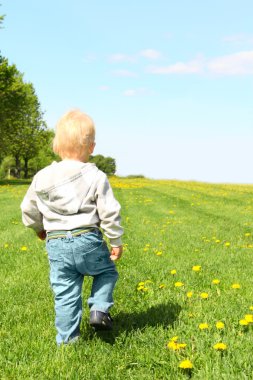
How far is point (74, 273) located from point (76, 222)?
46 cm

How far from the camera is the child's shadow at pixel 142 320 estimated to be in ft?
13.1

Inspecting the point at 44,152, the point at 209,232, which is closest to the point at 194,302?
the point at 209,232

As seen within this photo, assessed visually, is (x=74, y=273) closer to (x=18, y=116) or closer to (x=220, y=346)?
(x=220, y=346)

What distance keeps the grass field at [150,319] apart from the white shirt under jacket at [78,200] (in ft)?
3.04

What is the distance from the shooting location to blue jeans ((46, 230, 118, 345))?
11.8ft

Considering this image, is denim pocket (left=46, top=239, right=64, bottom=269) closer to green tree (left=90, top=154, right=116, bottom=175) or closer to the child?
the child

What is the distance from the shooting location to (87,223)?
3609 millimetres

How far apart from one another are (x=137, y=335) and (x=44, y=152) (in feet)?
222

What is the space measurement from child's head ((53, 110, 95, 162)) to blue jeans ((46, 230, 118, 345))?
2.27ft

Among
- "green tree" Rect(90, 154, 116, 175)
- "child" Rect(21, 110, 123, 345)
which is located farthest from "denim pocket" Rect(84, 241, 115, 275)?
"green tree" Rect(90, 154, 116, 175)

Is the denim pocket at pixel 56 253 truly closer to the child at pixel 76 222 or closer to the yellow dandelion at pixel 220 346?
the child at pixel 76 222

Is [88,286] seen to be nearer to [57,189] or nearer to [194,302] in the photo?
[194,302]

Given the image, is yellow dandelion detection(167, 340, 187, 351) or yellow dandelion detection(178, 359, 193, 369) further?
yellow dandelion detection(167, 340, 187, 351)

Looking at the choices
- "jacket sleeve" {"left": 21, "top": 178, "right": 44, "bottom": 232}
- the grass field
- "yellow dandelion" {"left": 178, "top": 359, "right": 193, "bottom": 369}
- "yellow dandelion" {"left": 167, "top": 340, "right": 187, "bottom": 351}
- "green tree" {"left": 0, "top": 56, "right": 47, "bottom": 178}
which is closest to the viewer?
"yellow dandelion" {"left": 178, "top": 359, "right": 193, "bottom": 369}
